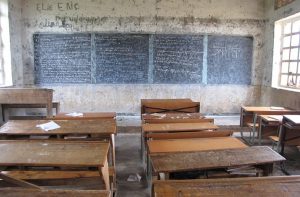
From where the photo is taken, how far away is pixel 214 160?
175 cm

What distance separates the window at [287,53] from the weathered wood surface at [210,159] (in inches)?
138

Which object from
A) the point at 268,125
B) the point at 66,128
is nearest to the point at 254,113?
the point at 268,125

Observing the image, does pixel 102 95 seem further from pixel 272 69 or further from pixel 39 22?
pixel 272 69

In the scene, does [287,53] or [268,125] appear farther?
[287,53]

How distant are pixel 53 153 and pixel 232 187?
122 cm

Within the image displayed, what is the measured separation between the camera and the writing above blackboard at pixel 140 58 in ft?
18.0

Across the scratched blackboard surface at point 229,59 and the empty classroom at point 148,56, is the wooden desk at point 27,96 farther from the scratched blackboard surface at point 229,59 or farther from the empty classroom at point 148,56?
the scratched blackboard surface at point 229,59

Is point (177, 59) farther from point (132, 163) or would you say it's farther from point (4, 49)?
point (4, 49)

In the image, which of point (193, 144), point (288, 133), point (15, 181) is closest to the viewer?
point (15, 181)

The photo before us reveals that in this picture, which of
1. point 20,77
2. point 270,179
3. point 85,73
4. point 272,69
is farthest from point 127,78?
point 270,179

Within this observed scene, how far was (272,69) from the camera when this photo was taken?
5.37 metres

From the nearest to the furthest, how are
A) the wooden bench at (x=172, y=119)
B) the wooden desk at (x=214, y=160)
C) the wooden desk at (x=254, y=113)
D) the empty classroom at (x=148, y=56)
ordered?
the wooden desk at (x=214, y=160) < the wooden bench at (x=172, y=119) < the wooden desk at (x=254, y=113) < the empty classroom at (x=148, y=56)

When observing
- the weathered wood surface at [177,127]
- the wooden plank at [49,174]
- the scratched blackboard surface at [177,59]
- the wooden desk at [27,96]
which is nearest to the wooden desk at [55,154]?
the wooden plank at [49,174]

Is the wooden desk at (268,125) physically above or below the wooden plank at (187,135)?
below
